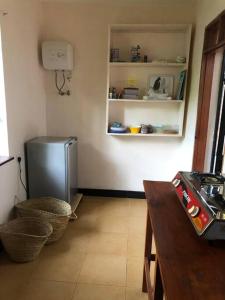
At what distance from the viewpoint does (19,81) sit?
2.64 m

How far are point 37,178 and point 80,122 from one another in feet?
3.33

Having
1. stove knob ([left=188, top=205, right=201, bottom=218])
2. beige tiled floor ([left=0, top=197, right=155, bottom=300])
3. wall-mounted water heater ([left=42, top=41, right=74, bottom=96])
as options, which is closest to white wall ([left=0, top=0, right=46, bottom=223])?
wall-mounted water heater ([left=42, top=41, right=74, bottom=96])

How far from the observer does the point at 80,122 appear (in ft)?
11.3

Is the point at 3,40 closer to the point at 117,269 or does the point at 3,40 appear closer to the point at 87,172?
the point at 87,172

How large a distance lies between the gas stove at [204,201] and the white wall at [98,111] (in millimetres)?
1620

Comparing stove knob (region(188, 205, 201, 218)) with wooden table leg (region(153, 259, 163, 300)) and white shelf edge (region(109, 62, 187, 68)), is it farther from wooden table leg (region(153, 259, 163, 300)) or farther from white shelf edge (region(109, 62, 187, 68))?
white shelf edge (region(109, 62, 187, 68))

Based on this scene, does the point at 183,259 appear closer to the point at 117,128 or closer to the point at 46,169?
the point at 46,169

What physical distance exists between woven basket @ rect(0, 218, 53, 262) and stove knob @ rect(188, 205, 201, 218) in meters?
1.43

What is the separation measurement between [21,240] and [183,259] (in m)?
1.61

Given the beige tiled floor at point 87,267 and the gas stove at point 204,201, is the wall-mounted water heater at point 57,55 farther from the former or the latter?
the gas stove at point 204,201

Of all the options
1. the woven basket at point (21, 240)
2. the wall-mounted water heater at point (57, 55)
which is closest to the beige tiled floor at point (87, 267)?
the woven basket at point (21, 240)

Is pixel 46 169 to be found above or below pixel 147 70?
below

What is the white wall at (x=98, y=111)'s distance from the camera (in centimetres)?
312

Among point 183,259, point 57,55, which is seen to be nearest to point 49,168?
point 57,55
